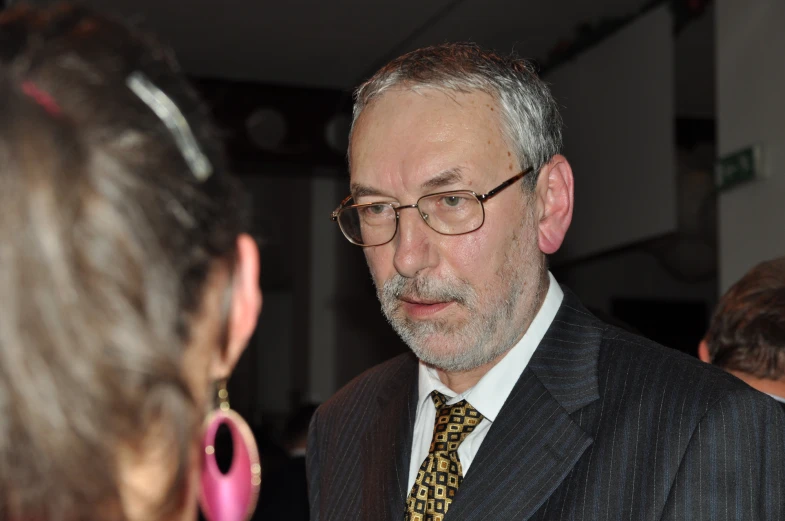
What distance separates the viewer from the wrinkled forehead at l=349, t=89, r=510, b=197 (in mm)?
1807

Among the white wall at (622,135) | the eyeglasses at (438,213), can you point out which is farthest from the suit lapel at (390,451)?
the white wall at (622,135)

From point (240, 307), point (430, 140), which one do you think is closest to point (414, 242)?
point (430, 140)

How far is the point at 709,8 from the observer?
609cm

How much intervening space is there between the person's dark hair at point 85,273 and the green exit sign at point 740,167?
4.51 m

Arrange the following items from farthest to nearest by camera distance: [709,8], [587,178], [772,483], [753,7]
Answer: [587,178]
[709,8]
[753,7]
[772,483]

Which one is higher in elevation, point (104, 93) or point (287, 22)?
point (287, 22)

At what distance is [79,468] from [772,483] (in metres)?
1.24

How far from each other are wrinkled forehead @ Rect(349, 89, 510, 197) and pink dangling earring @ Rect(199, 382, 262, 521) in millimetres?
999

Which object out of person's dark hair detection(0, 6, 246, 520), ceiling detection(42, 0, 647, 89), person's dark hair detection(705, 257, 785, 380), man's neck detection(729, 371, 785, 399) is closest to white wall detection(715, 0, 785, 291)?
ceiling detection(42, 0, 647, 89)

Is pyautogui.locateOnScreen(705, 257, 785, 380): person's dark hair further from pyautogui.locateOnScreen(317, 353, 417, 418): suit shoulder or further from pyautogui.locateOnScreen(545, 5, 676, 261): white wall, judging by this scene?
pyautogui.locateOnScreen(545, 5, 676, 261): white wall

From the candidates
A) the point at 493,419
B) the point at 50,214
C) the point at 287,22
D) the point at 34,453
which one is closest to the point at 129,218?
the point at 50,214

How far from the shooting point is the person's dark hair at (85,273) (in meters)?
0.67

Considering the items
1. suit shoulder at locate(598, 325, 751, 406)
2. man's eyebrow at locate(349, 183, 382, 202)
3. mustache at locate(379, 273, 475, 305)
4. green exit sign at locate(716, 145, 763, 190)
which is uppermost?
green exit sign at locate(716, 145, 763, 190)

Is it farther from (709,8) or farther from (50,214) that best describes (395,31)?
(50,214)
